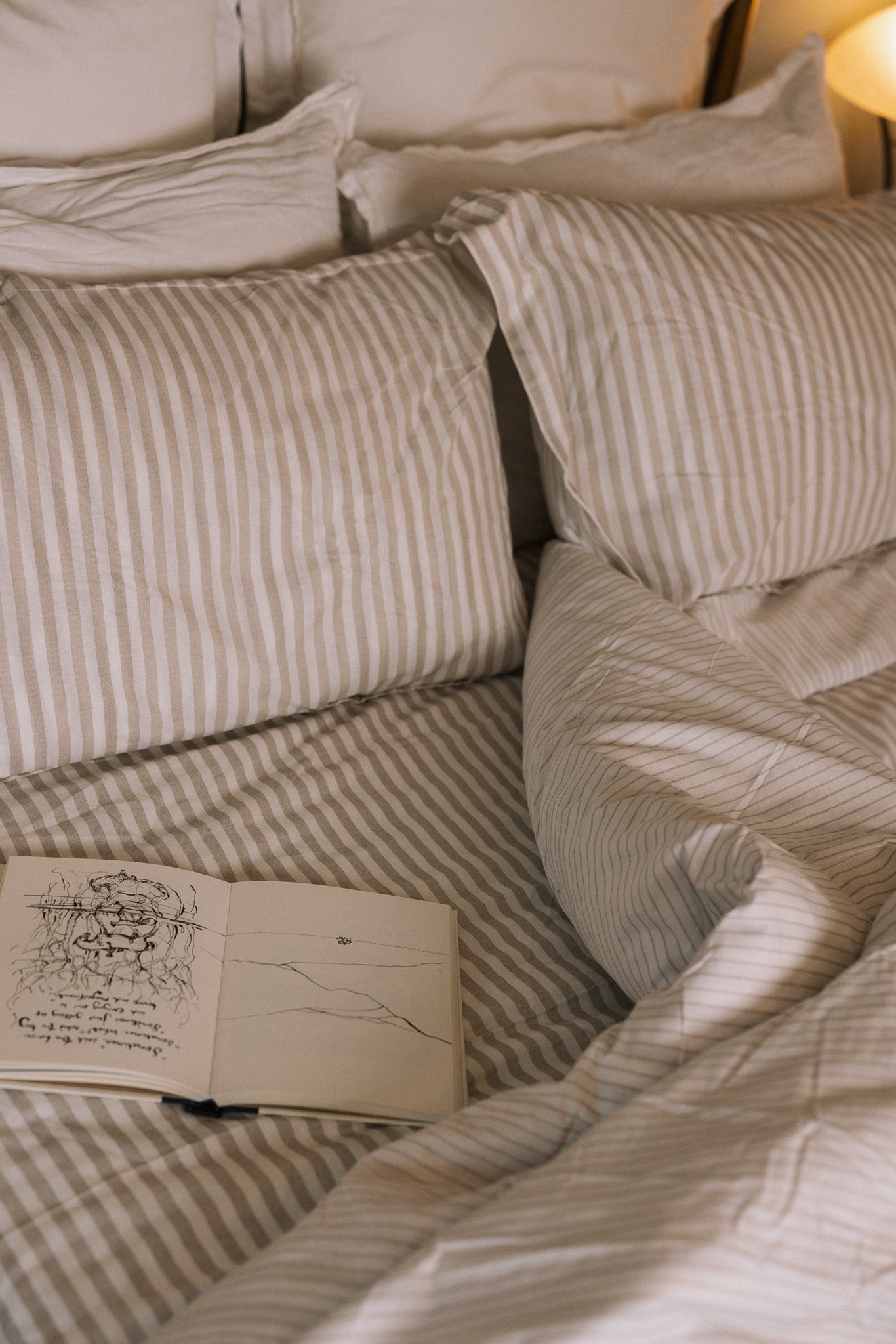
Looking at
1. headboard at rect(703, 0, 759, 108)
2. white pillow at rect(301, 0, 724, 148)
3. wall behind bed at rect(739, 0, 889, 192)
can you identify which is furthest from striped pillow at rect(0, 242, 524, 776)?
wall behind bed at rect(739, 0, 889, 192)

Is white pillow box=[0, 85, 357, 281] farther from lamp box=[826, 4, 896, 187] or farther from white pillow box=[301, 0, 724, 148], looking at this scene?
lamp box=[826, 4, 896, 187]

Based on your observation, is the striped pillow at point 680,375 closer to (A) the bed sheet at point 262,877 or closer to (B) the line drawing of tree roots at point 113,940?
(A) the bed sheet at point 262,877

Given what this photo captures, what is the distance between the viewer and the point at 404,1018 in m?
0.73

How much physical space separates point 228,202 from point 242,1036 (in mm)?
752

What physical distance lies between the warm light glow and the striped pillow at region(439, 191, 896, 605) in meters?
0.63

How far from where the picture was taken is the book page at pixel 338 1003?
68 centimetres

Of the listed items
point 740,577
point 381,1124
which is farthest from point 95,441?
point 740,577

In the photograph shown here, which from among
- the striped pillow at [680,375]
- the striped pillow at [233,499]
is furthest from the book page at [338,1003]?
the striped pillow at [680,375]

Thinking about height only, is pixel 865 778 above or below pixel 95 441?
below

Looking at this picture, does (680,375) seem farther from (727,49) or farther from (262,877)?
(727,49)

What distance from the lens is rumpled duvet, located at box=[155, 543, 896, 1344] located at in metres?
0.48

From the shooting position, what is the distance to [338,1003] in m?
0.73

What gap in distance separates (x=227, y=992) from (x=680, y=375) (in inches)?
28.0

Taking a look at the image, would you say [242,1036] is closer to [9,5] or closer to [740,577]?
[740,577]
